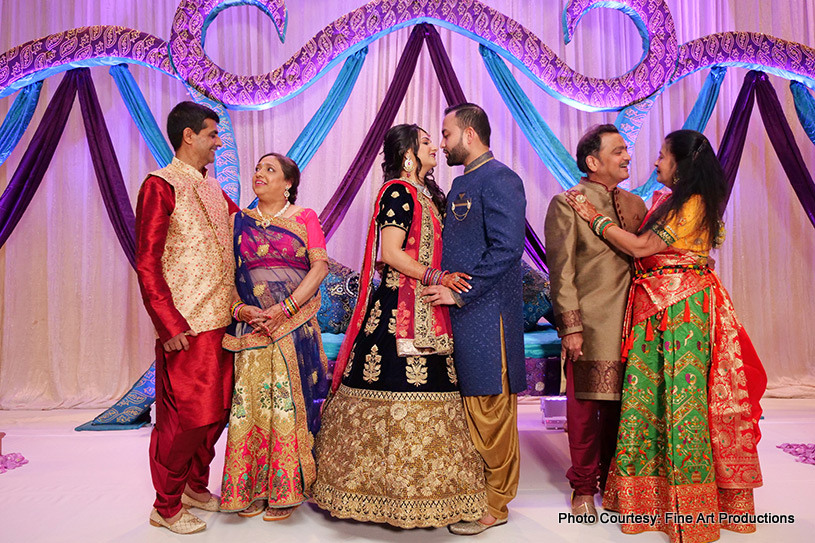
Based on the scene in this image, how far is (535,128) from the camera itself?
3.77 meters

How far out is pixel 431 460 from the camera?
7.39 ft

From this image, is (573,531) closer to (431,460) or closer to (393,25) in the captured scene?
(431,460)

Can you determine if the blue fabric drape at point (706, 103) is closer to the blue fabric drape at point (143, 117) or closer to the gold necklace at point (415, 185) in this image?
the gold necklace at point (415, 185)

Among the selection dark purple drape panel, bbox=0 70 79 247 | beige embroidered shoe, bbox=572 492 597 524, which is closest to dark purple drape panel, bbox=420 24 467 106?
dark purple drape panel, bbox=0 70 79 247

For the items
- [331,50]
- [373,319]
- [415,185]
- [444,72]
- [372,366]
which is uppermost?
[331,50]

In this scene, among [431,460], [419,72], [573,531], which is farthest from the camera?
[419,72]

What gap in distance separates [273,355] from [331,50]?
2.01 meters

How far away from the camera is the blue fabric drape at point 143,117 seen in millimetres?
3709

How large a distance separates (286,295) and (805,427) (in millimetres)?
3399

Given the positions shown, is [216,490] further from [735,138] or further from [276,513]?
[735,138]

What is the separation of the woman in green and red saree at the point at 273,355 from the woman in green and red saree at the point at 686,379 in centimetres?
123

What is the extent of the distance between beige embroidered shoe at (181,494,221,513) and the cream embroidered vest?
77 centimetres

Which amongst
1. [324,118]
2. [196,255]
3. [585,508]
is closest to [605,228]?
[585,508]

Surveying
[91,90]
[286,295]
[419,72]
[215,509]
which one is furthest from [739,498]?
[91,90]
